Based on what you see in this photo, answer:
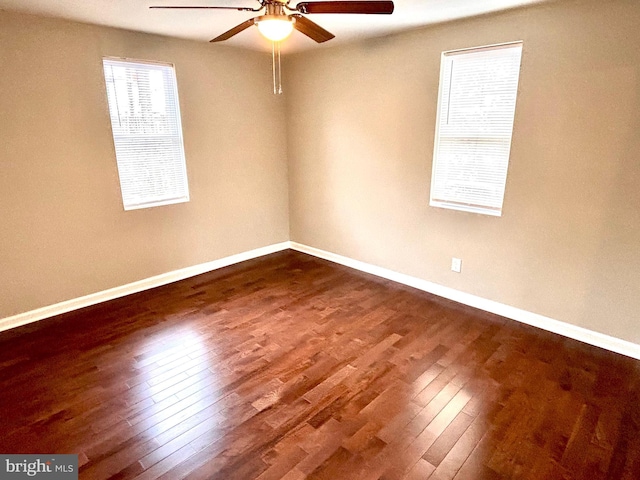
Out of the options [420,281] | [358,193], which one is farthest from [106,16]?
[420,281]

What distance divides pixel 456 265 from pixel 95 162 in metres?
3.34

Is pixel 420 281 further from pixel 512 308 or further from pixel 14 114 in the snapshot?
pixel 14 114

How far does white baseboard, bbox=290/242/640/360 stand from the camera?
271 centimetres

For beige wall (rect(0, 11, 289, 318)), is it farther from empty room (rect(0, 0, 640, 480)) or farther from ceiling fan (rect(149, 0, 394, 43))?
ceiling fan (rect(149, 0, 394, 43))

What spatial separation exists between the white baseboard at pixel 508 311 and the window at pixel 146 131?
2.04 meters

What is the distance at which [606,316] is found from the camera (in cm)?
271

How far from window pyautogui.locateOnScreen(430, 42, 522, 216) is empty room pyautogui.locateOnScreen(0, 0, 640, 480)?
2 cm

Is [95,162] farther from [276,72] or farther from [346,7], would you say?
[346,7]

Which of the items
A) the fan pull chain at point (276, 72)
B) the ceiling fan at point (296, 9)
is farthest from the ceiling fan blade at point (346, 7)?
the fan pull chain at point (276, 72)

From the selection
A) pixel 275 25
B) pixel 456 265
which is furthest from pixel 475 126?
pixel 275 25

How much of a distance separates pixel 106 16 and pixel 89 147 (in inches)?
40.9

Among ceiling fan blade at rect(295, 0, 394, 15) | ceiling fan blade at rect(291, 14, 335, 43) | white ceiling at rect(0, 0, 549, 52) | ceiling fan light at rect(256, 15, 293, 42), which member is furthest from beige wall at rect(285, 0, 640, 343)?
ceiling fan light at rect(256, 15, 293, 42)

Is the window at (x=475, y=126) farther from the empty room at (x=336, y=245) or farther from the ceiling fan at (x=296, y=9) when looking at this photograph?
the ceiling fan at (x=296, y=9)

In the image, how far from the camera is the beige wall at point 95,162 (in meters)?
2.91
